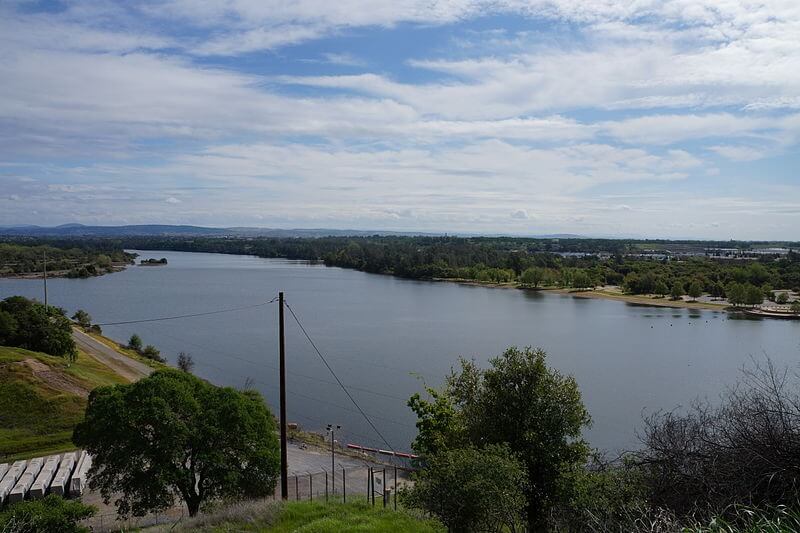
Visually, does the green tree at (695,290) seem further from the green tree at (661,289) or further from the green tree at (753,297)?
the green tree at (753,297)

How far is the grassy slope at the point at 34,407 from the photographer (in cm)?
1750

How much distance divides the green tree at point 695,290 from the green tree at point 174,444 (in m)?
57.0

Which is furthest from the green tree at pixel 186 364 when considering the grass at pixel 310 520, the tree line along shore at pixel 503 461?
the grass at pixel 310 520

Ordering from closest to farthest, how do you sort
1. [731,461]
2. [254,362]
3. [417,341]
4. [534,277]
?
1. [731,461]
2. [254,362]
3. [417,341]
4. [534,277]

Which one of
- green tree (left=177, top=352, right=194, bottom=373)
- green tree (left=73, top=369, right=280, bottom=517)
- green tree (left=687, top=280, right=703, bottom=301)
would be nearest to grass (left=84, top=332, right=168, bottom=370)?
green tree (left=177, top=352, right=194, bottom=373)

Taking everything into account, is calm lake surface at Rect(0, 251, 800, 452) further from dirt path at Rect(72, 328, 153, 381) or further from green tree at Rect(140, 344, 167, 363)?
dirt path at Rect(72, 328, 153, 381)

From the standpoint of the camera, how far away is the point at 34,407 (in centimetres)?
2023

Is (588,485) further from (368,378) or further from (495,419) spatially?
(368,378)

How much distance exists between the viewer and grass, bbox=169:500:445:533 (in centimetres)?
795

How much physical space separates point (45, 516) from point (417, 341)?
2737 centimetres

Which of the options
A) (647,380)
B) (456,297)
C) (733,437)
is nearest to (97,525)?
(733,437)

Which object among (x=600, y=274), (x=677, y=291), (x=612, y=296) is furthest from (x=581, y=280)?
(x=677, y=291)

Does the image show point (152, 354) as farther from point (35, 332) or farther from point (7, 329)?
point (7, 329)

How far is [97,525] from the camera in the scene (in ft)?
39.4
